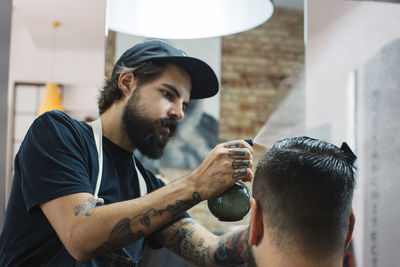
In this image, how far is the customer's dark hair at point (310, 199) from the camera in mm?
801

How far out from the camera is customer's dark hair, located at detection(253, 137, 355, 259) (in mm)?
801

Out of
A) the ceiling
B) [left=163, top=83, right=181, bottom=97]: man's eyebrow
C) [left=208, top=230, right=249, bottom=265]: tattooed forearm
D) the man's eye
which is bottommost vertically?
[left=208, top=230, right=249, bottom=265]: tattooed forearm

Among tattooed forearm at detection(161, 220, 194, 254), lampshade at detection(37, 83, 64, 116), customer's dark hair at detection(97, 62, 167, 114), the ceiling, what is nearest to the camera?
the ceiling

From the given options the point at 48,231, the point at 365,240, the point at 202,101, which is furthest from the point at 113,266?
the point at 365,240

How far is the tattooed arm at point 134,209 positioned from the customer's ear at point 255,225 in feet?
0.57

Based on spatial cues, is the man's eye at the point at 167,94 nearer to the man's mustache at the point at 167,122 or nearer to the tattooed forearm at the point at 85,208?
the man's mustache at the point at 167,122

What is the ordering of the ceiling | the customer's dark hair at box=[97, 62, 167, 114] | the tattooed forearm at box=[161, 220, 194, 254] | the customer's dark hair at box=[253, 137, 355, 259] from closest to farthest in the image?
the customer's dark hair at box=[253, 137, 355, 259]
the ceiling
the customer's dark hair at box=[97, 62, 167, 114]
the tattooed forearm at box=[161, 220, 194, 254]

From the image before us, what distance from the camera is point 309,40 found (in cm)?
137

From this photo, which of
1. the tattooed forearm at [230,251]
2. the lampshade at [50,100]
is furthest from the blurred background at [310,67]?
the lampshade at [50,100]

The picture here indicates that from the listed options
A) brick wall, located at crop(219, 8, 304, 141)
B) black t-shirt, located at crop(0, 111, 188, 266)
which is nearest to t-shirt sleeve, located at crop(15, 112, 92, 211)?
black t-shirt, located at crop(0, 111, 188, 266)

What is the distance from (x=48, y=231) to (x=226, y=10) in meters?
0.91

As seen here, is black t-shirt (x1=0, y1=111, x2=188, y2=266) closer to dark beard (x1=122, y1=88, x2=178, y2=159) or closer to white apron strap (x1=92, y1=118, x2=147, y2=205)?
white apron strap (x1=92, y1=118, x2=147, y2=205)

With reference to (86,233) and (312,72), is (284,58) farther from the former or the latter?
(86,233)

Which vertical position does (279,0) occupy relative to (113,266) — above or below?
above
